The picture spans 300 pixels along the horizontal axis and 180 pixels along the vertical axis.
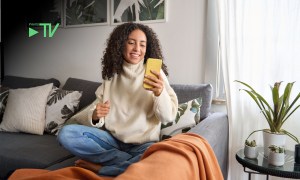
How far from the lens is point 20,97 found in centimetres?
162

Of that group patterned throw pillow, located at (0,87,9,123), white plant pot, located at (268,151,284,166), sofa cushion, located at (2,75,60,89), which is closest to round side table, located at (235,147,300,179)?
white plant pot, located at (268,151,284,166)

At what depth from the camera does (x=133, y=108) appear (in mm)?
1096

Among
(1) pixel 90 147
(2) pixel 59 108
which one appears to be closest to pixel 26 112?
(2) pixel 59 108

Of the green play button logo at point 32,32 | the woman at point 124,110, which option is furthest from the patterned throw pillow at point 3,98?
the woman at point 124,110

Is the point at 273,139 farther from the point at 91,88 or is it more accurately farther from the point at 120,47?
the point at 91,88

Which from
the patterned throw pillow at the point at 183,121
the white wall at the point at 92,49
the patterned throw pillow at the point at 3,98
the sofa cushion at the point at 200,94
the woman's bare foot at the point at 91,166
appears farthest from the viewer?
the patterned throw pillow at the point at 3,98

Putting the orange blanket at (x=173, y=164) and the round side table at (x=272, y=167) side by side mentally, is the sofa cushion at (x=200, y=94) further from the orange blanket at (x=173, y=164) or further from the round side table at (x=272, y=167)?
the orange blanket at (x=173, y=164)

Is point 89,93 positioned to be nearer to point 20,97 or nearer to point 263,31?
point 20,97

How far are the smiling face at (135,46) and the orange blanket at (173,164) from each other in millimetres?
483

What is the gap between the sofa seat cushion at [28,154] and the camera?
3.72ft

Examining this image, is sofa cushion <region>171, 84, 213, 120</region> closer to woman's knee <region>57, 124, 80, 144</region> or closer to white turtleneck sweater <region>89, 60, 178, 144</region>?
white turtleneck sweater <region>89, 60, 178, 144</region>

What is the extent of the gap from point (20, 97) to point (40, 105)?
0.54 ft

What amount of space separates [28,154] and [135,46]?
2.43 feet

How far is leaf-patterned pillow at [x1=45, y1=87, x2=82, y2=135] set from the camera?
1.55 metres
